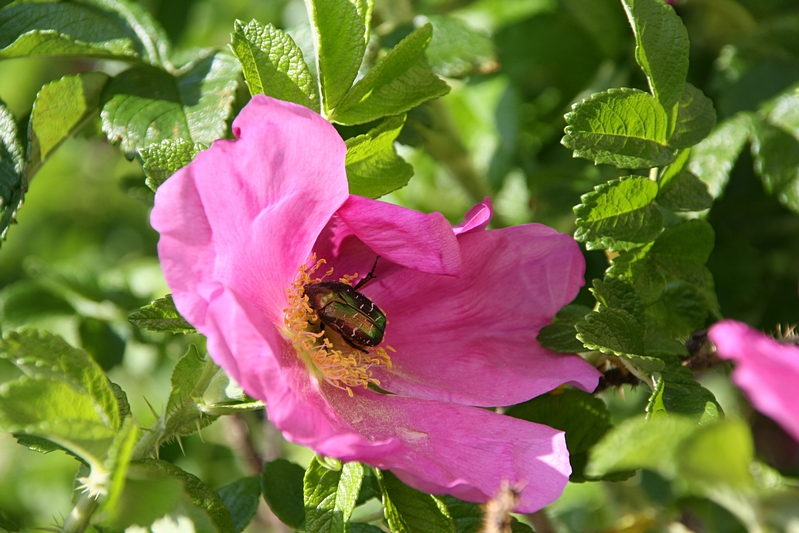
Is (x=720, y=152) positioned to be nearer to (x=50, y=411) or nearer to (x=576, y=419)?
(x=576, y=419)

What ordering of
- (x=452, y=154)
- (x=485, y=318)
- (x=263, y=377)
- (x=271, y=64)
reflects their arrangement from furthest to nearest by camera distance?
(x=452, y=154), (x=485, y=318), (x=271, y=64), (x=263, y=377)

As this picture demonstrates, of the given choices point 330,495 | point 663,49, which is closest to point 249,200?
point 330,495

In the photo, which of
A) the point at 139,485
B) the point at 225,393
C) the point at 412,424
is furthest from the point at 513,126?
the point at 139,485

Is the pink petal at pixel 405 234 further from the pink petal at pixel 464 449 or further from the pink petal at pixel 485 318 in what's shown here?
the pink petal at pixel 464 449

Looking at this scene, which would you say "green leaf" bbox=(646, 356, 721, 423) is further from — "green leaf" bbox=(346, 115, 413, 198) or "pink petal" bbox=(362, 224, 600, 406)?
"green leaf" bbox=(346, 115, 413, 198)

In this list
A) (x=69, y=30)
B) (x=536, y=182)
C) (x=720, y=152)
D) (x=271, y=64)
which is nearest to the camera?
(x=271, y=64)

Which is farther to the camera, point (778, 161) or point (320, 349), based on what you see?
point (778, 161)

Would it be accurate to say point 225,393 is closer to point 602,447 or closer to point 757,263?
point 602,447
